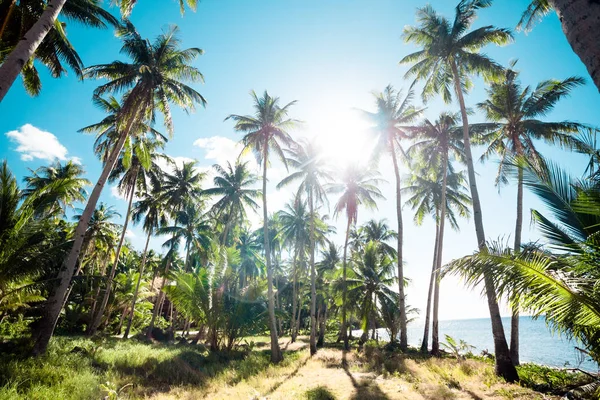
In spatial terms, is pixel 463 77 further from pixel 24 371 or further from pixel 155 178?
pixel 155 178

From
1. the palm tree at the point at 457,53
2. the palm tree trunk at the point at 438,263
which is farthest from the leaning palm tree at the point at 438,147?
the palm tree at the point at 457,53

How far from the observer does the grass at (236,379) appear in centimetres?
725

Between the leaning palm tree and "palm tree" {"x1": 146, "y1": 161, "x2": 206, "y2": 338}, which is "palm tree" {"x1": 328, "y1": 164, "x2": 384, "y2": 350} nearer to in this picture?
the leaning palm tree

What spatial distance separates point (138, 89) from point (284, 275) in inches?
1474

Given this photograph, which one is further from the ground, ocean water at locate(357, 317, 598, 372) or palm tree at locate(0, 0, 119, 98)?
palm tree at locate(0, 0, 119, 98)

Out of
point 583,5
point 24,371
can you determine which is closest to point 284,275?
point 24,371

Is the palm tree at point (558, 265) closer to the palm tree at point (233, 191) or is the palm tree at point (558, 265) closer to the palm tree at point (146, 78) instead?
the palm tree at point (146, 78)

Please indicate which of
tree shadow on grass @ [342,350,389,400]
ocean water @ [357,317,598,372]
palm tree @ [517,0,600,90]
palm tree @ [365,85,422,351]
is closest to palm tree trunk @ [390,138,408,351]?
palm tree @ [365,85,422,351]

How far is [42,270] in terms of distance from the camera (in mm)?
9812

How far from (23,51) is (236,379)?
11.4m

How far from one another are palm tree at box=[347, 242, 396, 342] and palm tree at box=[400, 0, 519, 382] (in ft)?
38.4

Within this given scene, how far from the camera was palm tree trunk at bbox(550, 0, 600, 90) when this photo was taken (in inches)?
72.0

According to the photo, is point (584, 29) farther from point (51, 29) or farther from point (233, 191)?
point (233, 191)

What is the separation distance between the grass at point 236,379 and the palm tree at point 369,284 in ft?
A: 24.8
